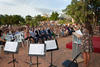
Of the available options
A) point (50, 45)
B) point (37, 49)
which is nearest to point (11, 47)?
point (37, 49)

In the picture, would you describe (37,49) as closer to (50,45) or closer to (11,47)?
(50,45)

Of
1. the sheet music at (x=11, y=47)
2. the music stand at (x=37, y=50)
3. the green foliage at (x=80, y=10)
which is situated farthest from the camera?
the green foliage at (x=80, y=10)

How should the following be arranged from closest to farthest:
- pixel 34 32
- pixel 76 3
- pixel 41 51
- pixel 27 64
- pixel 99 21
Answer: pixel 41 51 < pixel 27 64 < pixel 34 32 < pixel 76 3 < pixel 99 21

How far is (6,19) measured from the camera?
4200 centimetres

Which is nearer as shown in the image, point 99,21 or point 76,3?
point 76,3

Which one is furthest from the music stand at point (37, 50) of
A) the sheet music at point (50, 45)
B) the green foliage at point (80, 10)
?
the green foliage at point (80, 10)

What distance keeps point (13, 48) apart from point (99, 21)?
18390mm

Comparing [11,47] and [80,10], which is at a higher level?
[80,10]

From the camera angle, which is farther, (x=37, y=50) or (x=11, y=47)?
(x=11, y=47)

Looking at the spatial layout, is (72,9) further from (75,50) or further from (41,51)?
(41,51)

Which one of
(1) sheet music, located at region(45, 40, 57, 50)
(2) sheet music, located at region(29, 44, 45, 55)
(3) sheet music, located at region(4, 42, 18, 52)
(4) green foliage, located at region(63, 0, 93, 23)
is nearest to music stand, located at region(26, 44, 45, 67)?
A: (2) sheet music, located at region(29, 44, 45, 55)

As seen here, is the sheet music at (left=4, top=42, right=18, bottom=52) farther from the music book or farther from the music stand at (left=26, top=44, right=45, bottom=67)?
the music book

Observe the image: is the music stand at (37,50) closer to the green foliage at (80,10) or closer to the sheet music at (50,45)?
the sheet music at (50,45)

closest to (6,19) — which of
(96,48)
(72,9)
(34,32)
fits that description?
(72,9)
